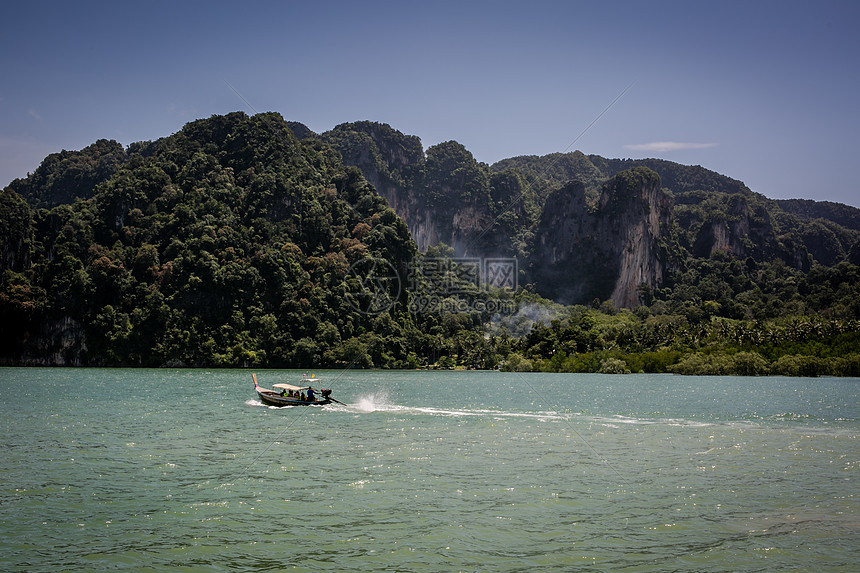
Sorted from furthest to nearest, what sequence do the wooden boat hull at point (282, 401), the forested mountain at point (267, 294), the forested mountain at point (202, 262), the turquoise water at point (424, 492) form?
the forested mountain at point (202, 262) → the forested mountain at point (267, 294) → the wooden boat hull at point (282, 401) → the turquoise water at point (424, 492)

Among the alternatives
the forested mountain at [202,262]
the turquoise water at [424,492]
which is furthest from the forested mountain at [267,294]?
the turquoise water at [424,492]

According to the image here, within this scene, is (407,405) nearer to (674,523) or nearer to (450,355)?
(674,523)

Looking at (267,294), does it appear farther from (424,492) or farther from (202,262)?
(424,492)

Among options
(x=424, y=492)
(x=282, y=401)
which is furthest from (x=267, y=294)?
(x=424, y=492)

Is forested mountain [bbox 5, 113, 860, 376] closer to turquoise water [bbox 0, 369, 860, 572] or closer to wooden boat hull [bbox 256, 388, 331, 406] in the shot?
wooden boat hull [bbox 256, 388, 331, 406]

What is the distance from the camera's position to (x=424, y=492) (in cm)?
2131

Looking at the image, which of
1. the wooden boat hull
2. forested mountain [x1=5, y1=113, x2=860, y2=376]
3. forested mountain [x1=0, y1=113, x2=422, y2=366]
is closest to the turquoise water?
the wooden boat hull

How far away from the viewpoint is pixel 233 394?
59.6 m

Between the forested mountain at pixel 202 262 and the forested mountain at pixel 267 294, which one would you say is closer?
the forested mountain at pixel 267 294

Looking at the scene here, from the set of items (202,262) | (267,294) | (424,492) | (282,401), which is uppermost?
(202,262)

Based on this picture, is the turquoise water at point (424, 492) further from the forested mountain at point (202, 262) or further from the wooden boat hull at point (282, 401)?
the forested mountain at point (202, 262)

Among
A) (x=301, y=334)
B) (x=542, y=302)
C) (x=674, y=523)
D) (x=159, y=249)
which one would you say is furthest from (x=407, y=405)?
(x=542, y=302)

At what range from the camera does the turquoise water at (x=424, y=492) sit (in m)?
15.5

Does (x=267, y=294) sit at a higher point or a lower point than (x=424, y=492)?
higher
